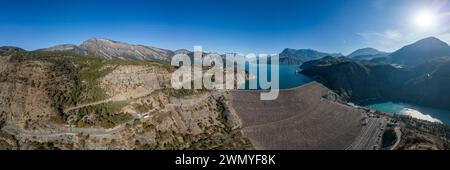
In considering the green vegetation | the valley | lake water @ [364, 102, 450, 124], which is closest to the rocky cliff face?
the green vegetation

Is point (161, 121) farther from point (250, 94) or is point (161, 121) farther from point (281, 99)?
point (281, 99)

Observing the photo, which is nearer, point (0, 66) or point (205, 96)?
point (0, 66)

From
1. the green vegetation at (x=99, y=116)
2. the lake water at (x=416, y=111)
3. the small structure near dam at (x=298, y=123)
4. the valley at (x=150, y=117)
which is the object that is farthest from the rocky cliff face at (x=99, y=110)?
the lake water at (x=416, y=111)

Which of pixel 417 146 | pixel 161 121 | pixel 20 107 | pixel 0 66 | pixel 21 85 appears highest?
pixel 0 66

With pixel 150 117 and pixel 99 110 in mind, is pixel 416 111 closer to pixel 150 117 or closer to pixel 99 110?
pixel 150 117

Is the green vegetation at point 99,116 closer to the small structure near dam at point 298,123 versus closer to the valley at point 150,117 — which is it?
the valley at point 150,117
